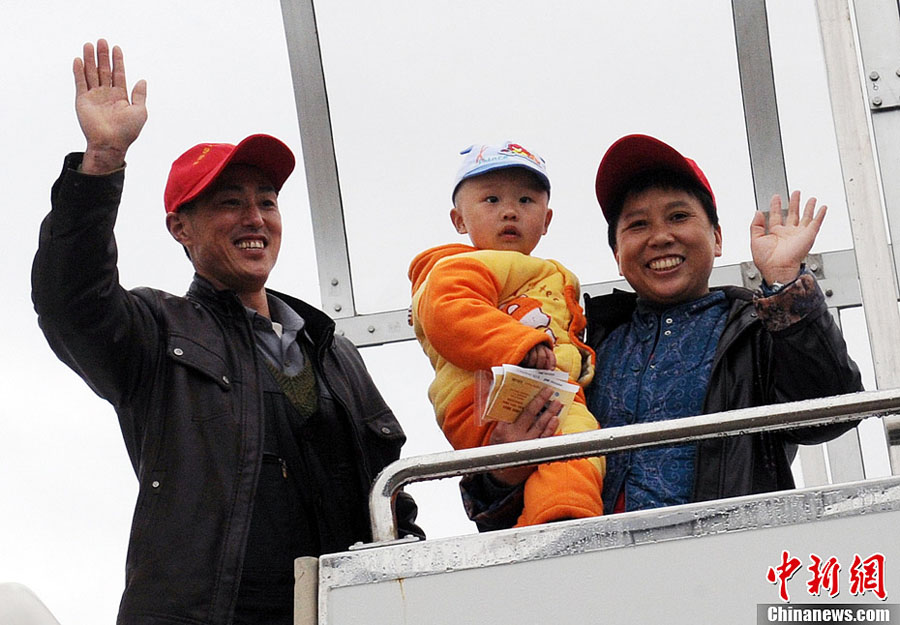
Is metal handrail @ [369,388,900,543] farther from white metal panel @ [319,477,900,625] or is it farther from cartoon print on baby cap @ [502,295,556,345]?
cartoon print on baby cap @ [502,295,556,345]

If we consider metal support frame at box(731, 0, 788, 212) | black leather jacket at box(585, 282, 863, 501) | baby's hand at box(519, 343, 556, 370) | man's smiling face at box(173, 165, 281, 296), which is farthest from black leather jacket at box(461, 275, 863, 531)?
metal support frame at box(731, 0, 788, 212)

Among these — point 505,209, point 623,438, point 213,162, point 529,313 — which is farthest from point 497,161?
point 623,438

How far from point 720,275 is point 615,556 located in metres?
2.21

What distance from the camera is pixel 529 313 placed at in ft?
10.8

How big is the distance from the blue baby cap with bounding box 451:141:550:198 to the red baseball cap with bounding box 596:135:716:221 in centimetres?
18

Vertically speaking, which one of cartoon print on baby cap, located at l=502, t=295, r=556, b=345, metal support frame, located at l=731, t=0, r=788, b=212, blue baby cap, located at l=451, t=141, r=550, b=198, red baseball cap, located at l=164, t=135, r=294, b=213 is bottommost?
cartoon print on baby cap, located at l=502, t=295, r=556, b=345

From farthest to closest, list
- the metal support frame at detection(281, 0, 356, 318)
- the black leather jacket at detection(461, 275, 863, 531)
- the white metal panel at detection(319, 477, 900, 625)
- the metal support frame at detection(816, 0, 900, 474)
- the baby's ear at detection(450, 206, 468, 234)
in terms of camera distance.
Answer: the metal support frame at detection(281, 0, 356, 318), the baby's ear at detection(450, 206, 468, 234), the black leather jacket at detection(461, 275, 863, 531), the metal support frame at detection(816, 0, 900, 474), the white metal panel at detection(319, 477, 900, 625)

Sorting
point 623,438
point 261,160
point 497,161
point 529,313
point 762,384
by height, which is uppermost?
point 261,160

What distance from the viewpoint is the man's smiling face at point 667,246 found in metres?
3.32

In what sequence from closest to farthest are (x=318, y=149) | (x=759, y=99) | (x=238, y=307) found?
(x=238, y=307) → (x=759, y=99) → (x=318, y=149)

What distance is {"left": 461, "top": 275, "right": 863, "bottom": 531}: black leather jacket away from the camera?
284 centimetres

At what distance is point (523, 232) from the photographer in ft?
11.6

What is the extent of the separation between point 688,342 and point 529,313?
399mm

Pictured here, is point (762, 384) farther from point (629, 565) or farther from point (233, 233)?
point (233, 233)
